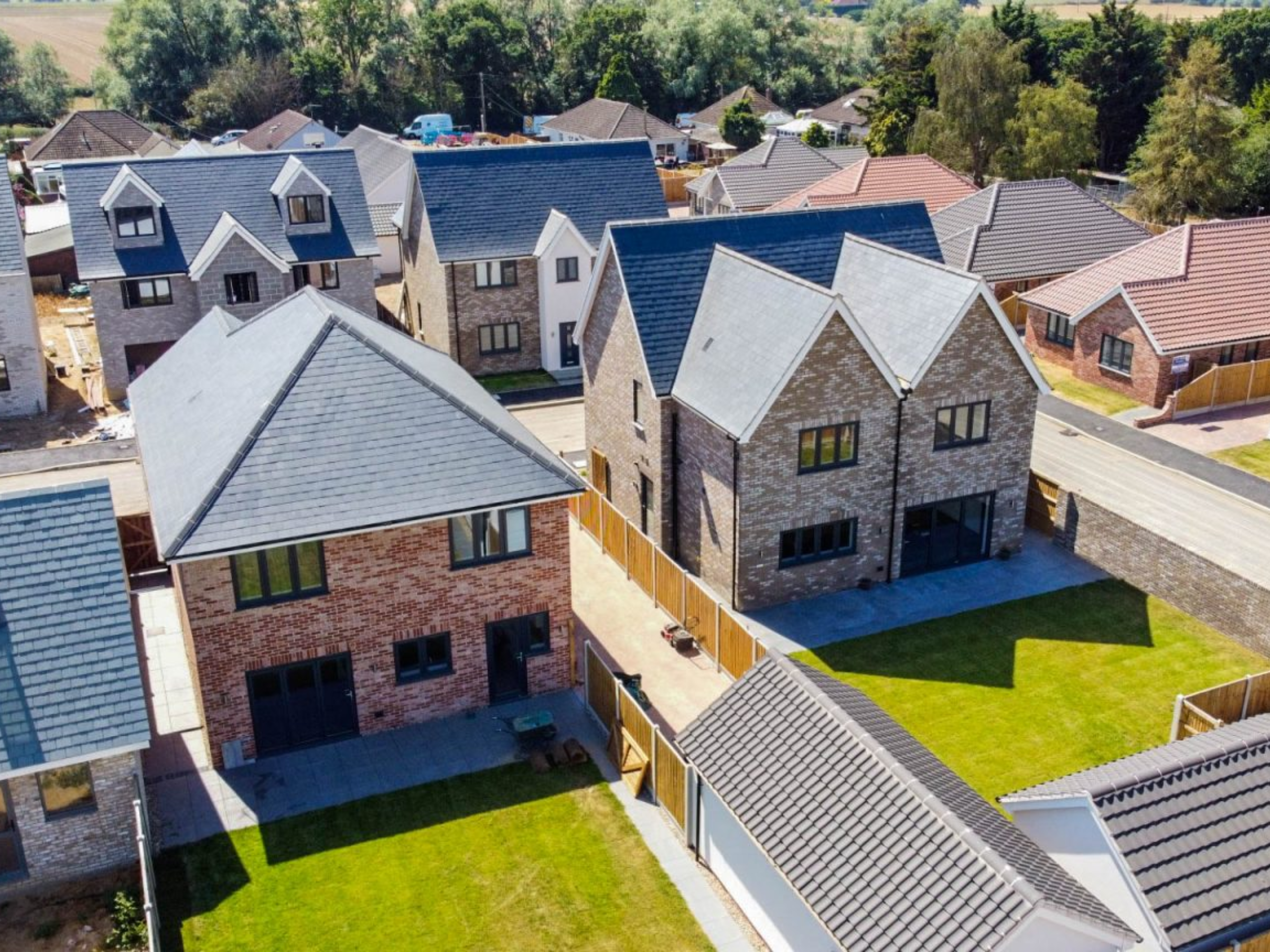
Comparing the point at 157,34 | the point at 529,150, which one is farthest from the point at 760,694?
the point at 157,34

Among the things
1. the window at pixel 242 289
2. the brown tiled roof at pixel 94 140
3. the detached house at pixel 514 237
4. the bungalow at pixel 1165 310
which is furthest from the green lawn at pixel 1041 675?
the brown tiled roof at pixel 94 140

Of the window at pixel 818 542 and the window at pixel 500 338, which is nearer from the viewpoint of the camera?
the window at pixel 818 542

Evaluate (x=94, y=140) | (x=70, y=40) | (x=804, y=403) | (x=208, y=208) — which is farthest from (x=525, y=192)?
(x=70, y=40)

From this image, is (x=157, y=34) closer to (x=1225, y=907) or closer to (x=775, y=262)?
(x=775, y=262)

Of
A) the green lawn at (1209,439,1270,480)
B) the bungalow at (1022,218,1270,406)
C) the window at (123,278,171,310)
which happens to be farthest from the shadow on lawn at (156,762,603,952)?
the bungalow at (1022,218,1270,406)

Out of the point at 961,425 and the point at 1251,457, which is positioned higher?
the point at 961,425

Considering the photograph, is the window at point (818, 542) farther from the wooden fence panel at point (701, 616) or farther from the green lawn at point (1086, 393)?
the green lawn at point (1086, 393)

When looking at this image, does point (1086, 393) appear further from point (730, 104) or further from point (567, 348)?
point (730, 104)

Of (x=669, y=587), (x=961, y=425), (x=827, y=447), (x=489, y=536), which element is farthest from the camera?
(x=961, y=425)
